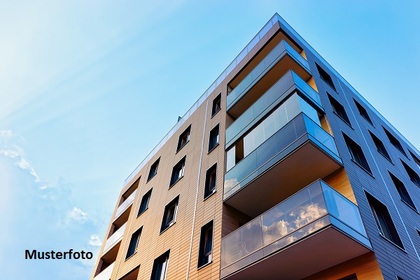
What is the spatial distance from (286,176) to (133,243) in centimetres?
1074

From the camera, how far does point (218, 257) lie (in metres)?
9.71

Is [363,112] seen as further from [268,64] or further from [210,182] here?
[210,182]

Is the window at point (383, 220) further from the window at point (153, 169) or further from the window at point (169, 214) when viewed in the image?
the window at point (153, 169)

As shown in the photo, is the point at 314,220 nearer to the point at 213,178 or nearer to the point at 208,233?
the point at 208,233

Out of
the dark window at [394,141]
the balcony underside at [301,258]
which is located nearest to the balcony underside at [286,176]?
the balcony underside at [301,258]

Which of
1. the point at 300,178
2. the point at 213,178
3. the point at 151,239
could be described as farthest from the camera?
the point at 151,239

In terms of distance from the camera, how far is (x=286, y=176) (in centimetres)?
1003

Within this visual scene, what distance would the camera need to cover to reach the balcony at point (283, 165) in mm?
9461

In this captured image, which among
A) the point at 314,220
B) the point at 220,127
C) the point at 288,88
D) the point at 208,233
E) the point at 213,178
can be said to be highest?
the point at 220,127

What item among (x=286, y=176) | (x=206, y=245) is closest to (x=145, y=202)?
(x=206, y=245)

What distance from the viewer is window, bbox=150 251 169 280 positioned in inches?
491

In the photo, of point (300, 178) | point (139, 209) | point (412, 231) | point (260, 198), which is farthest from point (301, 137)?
point (139, 209)

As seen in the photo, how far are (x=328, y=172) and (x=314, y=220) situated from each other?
9.76 ft

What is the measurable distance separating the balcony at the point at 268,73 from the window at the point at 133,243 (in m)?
8.62
